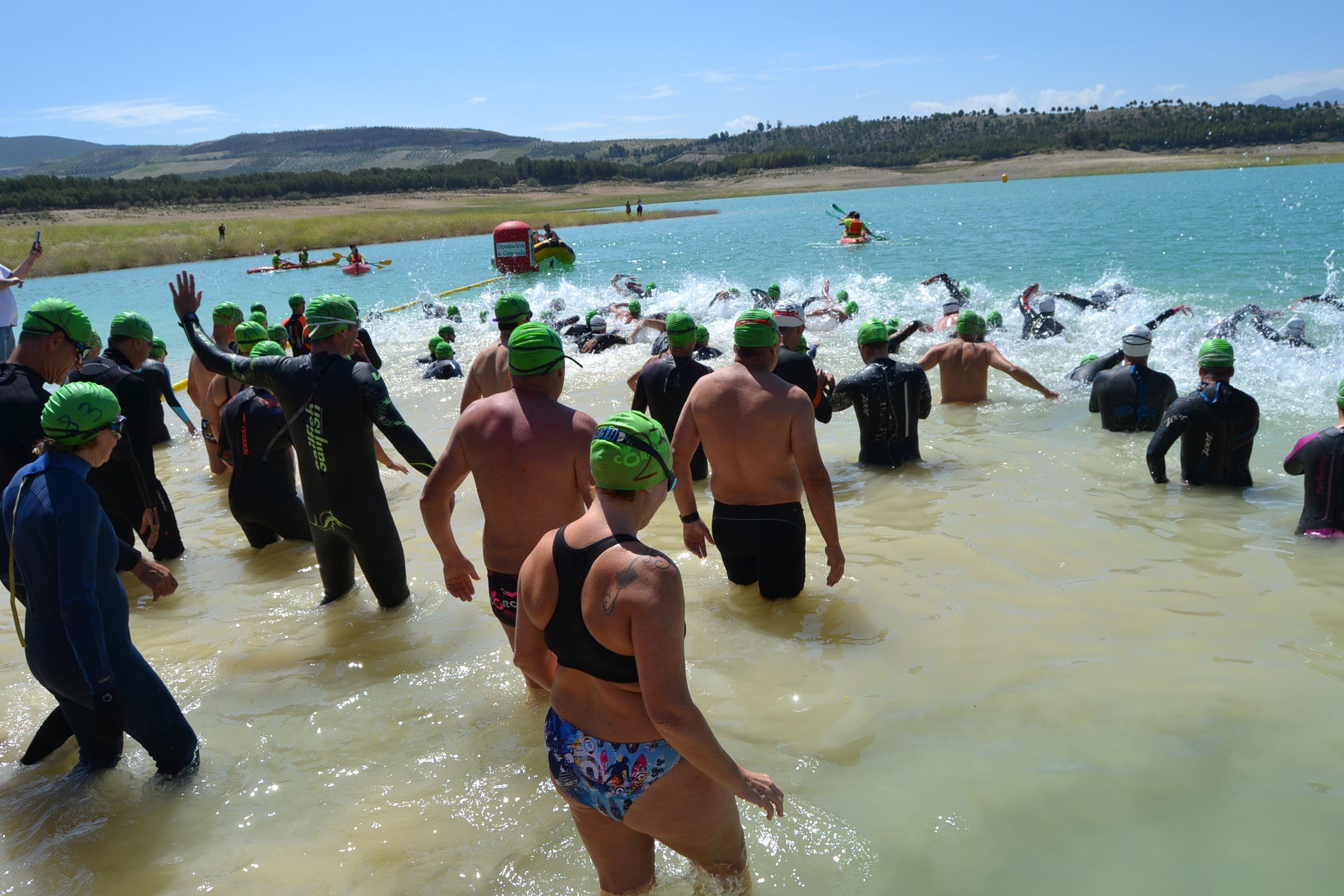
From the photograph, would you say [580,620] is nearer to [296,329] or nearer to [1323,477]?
[1323,477]

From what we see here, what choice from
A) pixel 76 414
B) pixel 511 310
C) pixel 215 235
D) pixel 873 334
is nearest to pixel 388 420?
pixel 76 414

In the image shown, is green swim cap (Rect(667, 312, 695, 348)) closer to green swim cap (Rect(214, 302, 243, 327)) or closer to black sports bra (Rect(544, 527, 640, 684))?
green swim cap (Rect(214, 302, 243, 327))

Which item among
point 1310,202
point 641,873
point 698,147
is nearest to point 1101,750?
point 641,873

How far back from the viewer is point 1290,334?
11.7 meters

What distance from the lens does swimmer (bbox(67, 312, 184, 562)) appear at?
5.60m

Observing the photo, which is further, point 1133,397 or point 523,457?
point 1133,397

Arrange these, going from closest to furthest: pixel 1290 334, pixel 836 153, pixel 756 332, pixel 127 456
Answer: pixel 756 332
pixel 127 456
pixel 1290 334
pixel 836 153

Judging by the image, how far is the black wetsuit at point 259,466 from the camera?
6113 millimetres

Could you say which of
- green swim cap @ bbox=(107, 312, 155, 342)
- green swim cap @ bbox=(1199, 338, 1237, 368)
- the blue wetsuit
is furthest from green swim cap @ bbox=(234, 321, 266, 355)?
green swim cap @ bbox=(1199, 338, 1237, 368)

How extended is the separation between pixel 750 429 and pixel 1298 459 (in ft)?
10.9

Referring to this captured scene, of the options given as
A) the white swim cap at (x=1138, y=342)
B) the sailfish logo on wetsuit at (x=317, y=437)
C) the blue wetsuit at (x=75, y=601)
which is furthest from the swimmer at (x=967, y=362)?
the blue wetsuit at (x=75, y=601)

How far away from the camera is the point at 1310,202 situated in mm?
41812

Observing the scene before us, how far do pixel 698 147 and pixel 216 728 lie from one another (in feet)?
606

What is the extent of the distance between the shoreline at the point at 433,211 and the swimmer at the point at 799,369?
122ft
